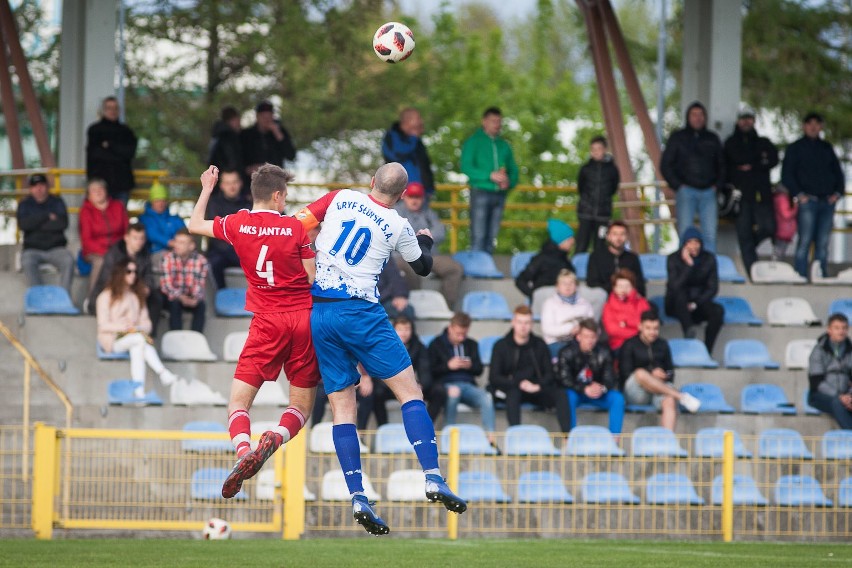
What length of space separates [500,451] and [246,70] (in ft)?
60.8

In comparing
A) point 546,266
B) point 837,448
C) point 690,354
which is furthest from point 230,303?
point 837,448

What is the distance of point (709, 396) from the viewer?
1620 centimetres

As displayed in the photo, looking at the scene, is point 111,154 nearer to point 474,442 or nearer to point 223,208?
point 223,208

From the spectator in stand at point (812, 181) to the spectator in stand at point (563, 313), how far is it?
4.01 metres

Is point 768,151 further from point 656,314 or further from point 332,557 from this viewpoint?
point 332,557

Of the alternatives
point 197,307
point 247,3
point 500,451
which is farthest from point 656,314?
point 247,3

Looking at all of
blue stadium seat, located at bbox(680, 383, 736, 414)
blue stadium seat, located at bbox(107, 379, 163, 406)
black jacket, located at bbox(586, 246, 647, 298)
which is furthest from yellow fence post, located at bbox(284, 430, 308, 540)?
black jacket, located at bbox(586, 246, 647, 298)

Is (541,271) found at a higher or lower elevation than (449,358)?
higher

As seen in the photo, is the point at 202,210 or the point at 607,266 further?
the point at 607,266

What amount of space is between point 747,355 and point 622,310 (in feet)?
6.24

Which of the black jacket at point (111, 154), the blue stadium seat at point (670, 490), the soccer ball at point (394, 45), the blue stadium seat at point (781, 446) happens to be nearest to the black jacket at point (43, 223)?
the black jacket at point (111, 154)

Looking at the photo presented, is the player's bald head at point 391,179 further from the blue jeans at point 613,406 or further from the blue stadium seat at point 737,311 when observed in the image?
the blue stadium seat at point 737,311

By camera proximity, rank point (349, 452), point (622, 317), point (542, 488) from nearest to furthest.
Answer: point (349, 452) → point (542, 488) → point (622, 317)

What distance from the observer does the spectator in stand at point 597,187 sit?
18.5m
